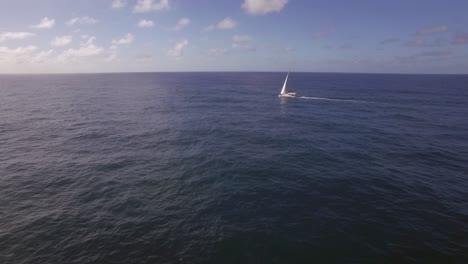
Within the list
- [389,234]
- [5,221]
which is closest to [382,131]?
[389,234]

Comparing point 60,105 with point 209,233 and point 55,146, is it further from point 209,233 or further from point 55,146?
point 209,233

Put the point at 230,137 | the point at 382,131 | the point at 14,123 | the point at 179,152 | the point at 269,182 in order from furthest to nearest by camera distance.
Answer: the point at 14,123 → the point at 382,131 → the point at 230,137 → the point at 179,152 → the point at 269,182

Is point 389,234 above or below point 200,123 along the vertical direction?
below

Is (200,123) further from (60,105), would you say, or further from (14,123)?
(60,105)

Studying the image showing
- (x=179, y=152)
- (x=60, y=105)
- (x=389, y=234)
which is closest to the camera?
(x=389, y=234)

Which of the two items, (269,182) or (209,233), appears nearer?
(209,233)

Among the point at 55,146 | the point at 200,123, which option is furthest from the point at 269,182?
the point at 55,146
